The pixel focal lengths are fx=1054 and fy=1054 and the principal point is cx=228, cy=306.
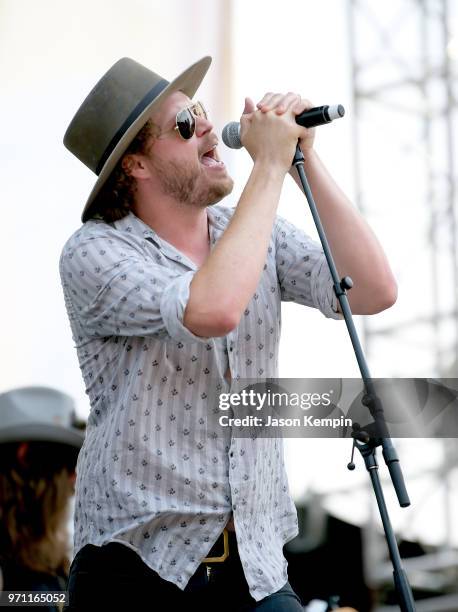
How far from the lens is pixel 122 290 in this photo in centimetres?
182

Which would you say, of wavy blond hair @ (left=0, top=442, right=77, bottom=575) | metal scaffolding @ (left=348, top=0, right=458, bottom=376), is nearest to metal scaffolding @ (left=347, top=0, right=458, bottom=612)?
metal scaffolding @ (left=348, top=0, right=458, bottom=376)

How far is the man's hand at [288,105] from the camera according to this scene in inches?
71.6

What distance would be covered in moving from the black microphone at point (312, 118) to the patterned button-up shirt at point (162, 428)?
0.81 feet

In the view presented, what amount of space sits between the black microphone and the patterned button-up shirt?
0.25 m

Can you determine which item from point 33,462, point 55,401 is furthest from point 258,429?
point 55,401

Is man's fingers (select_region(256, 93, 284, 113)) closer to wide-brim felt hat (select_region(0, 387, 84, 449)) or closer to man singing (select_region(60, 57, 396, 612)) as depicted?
man singing (select_region(60, 57, 396, 612))

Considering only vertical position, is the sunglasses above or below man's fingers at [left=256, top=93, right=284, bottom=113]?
below

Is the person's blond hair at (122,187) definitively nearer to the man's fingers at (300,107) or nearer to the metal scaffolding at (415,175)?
the man's fingers at (300,107)

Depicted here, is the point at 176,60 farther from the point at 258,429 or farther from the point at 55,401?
the point at 258,429

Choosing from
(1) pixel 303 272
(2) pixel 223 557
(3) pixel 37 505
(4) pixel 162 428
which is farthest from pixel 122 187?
(3) pixel 37 505

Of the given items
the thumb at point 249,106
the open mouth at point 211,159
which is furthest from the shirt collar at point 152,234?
the thumb at point 249,106

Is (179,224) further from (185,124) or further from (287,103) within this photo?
(287,103)

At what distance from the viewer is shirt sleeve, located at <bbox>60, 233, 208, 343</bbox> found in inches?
68.9

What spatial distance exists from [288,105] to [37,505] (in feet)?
4.04
